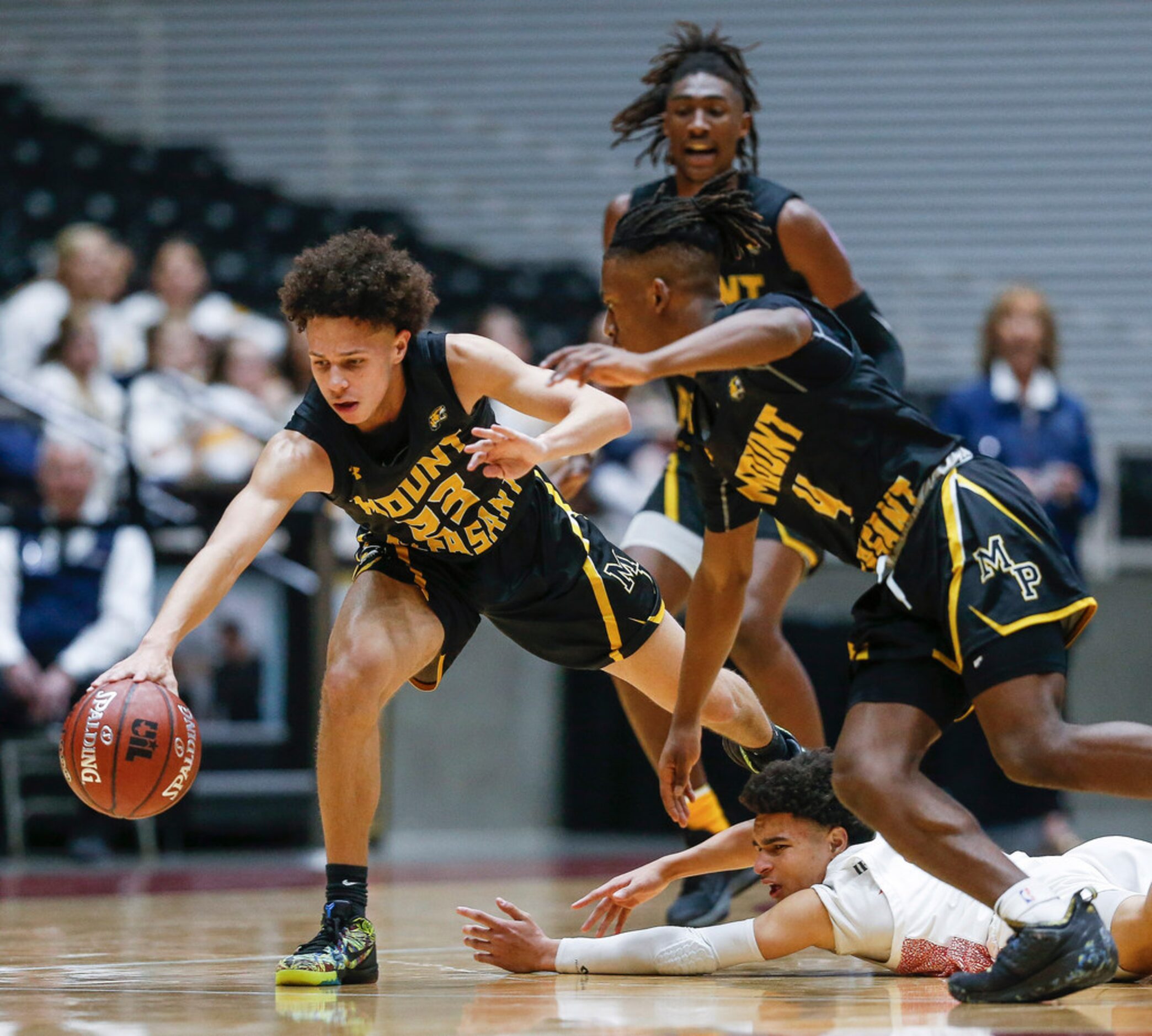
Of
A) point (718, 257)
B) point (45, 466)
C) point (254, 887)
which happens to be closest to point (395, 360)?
point (718, 257)

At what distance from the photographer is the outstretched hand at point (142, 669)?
3.27m

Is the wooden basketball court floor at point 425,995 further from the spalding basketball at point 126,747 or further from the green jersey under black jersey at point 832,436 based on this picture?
the green jersey under black jersey at point 832,436

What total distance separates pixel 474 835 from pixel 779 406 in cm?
560

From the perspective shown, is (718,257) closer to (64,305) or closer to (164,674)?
(164,674)

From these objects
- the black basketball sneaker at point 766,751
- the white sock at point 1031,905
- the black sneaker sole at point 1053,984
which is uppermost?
the black basketball sneaker at point 766,751

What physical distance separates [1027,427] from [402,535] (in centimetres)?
421

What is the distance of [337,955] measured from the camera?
344 centimetres

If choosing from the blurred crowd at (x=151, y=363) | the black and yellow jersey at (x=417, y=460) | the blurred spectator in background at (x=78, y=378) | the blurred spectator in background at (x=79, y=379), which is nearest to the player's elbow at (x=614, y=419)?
the black and yellow jersey at (x=417, y=460)

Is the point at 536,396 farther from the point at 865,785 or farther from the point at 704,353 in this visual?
the point at 865,785

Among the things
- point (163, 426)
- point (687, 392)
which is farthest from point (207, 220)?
point (687, 392)

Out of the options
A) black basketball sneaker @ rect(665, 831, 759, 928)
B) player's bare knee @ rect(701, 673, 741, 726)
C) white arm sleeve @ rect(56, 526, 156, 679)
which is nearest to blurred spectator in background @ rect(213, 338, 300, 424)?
Result: white arm sleeve @ rect(56, 526, 156, 679)

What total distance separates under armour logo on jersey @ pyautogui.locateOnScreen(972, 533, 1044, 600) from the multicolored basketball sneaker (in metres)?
1.48

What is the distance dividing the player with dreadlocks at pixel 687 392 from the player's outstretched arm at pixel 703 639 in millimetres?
795

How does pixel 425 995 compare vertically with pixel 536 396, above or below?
below
